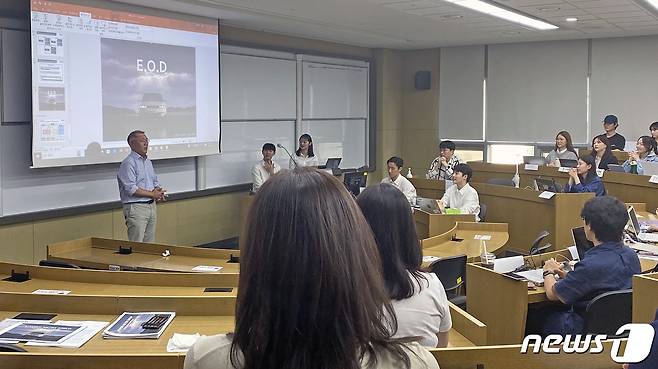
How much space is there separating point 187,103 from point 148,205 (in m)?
1.65

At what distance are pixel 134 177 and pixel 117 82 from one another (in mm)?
1111

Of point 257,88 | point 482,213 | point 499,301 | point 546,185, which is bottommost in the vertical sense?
point 499,301

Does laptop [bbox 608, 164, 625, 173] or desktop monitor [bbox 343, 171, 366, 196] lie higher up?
laptop [bbox 608, 164, 625, 173]

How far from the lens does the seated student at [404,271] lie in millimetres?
2123

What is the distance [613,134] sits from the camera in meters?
9.17

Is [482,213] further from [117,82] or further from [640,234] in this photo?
[117,82]

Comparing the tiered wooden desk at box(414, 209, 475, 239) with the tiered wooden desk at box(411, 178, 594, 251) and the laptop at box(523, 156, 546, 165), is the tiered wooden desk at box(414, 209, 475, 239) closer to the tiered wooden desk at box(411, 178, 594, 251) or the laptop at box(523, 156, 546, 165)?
the tiered wooden desk at box(411, 178, 594, 251)

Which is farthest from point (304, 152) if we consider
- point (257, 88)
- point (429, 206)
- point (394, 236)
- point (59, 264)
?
point (394, 236)

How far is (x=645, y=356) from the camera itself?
1751 millimetres

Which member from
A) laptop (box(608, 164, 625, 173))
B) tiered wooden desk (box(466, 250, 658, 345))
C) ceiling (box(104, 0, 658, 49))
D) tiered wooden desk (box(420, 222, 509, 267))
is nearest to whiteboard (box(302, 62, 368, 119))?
ceiling (box(104, 0, 658, 49))

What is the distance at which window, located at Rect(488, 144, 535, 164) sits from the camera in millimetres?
11055

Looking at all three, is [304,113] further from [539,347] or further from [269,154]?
[539,347]

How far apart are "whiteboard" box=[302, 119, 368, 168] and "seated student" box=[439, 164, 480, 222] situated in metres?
3.58

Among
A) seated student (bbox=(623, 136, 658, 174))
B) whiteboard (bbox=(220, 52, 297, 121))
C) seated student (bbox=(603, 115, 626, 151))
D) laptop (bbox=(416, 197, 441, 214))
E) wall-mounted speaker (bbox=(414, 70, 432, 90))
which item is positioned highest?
wall-mounted speaker (bbox=(414, 70, 432, 90))
